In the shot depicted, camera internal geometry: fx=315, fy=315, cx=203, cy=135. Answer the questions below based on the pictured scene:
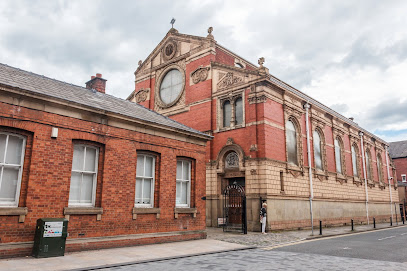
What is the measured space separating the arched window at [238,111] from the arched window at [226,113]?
61 cm

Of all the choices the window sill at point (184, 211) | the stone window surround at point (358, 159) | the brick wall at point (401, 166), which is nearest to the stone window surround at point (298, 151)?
the window sill at point (184, 211)

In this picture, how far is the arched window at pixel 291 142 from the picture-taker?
23500 mm

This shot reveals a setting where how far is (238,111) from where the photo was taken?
2298 centimetres

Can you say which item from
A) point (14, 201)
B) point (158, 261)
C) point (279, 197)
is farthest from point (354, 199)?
point (14, 201)

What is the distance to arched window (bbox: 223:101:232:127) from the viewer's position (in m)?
23.5

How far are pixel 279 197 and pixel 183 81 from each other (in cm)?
1288

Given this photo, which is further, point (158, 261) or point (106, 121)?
point (106, 121)

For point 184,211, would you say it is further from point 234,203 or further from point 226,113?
point 226,113

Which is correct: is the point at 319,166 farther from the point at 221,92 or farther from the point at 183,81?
the point at 183,81

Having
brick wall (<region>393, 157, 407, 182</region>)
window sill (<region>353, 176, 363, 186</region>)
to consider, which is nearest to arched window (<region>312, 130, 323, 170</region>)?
window sill (<region>353, 176, 363, 186</region>)

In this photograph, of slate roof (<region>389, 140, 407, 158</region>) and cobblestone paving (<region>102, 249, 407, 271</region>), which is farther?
slate roof (<region>389, 140, 407, 158</region>)

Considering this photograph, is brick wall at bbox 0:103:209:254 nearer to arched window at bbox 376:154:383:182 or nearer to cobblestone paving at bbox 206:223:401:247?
cobblestone paving at bbox 206:223:401:247

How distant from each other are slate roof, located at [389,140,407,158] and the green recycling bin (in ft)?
202

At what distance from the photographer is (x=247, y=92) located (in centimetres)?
2220
